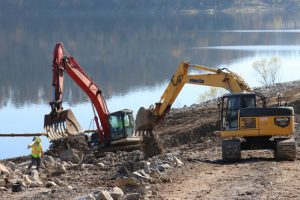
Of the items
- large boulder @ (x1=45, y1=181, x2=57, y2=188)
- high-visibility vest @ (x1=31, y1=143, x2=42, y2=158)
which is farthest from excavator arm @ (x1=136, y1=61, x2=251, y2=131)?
large boulder @ (x1=45, y1=181, x2=57, y2=188)

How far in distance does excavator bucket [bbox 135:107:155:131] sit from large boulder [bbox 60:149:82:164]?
7.74 feet

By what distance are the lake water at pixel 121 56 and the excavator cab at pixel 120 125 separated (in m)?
8.47

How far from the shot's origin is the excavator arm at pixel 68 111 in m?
24.9

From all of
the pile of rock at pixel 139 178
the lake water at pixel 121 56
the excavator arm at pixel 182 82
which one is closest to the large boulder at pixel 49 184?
the pile of rock at pixel 139 178

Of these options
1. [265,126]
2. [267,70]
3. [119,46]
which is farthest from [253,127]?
[119,46]

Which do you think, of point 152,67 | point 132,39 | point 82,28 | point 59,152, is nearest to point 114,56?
point 152,67

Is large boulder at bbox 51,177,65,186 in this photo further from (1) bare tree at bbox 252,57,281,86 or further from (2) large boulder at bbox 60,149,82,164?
(1) bare tree at bbox 252,57,281,86

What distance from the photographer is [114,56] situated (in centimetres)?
8794

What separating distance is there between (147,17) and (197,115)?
480ft

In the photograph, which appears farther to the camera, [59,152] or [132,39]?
[132,39]

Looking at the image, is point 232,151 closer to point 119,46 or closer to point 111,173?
point 111,173

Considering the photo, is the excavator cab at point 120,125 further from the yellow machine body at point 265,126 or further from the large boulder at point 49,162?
the yellow machine body at point 265,126

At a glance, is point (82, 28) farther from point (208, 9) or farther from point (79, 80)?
point (79, 80)

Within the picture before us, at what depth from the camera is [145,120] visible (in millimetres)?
22359
